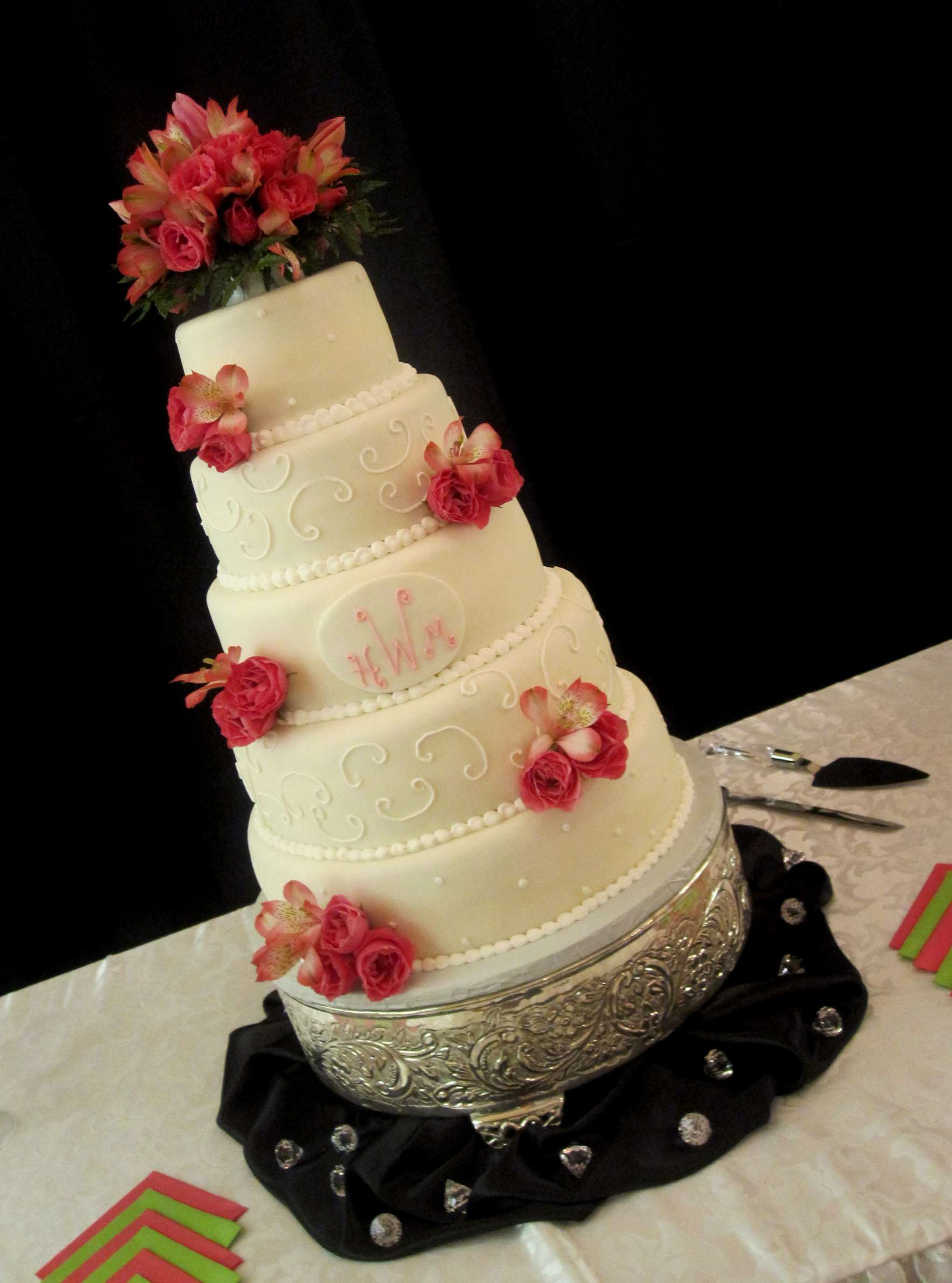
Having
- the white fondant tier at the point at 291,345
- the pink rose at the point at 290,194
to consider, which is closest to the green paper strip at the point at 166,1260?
the white fondant tier at the point at 291,345

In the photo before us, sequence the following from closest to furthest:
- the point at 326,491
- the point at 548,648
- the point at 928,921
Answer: the point at 326,491
the point at 548,648
the point at 928,921

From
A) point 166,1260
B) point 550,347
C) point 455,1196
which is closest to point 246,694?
point 455,1196

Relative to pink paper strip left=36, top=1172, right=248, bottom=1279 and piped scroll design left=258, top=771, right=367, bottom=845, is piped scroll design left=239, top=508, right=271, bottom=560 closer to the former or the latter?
piped scroll design left=258, top=771, right=367, bottom=845

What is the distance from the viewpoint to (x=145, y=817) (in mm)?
3516

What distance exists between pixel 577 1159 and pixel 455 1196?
20cm

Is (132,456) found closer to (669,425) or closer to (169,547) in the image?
(169,547)

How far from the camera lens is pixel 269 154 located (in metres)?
1.80

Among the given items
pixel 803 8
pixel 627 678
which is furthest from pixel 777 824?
pixel 803 8

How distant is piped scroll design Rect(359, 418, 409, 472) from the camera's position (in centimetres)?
188

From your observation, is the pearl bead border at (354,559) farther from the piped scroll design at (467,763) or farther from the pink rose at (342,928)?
the pink rose at (342,928)

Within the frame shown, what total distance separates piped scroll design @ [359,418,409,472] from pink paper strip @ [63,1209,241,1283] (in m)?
1.30

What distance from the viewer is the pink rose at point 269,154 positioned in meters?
1.79

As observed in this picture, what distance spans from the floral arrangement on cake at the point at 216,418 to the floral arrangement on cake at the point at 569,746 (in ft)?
1.98

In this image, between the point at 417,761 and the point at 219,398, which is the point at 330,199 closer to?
the point at 219,398
